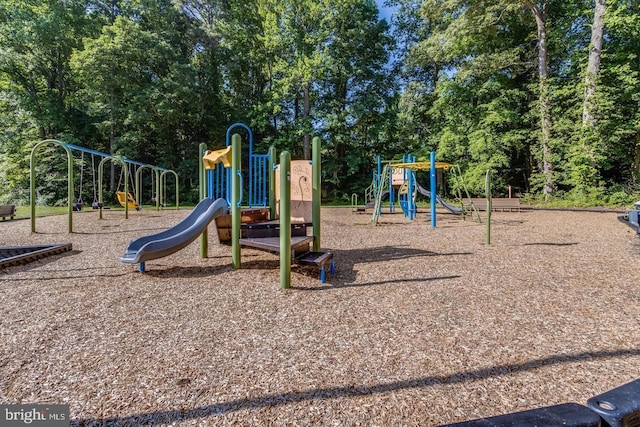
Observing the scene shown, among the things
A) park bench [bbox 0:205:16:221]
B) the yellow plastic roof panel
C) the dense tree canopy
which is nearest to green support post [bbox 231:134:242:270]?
the yellow plastic roof panel

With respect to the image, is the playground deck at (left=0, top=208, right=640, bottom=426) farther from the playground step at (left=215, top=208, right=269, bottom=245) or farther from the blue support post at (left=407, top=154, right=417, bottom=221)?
the blue support post at (left=407, top=154, right=417, bottom=221)

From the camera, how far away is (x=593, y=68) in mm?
14680

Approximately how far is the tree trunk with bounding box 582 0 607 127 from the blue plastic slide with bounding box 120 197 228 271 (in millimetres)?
16793

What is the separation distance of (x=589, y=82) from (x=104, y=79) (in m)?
23.7

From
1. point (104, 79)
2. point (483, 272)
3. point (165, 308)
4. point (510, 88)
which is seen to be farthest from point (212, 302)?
point (510, 88)

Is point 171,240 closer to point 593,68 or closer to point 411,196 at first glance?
point 411,196

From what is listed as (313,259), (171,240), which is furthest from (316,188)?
(171,240)

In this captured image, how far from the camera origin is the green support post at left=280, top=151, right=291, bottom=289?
11.3 feet

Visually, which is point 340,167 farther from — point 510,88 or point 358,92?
point 510,88

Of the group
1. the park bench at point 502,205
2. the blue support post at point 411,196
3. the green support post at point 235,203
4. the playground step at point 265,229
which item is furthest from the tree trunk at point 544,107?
the green support post at point 235,203

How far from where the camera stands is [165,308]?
2.94 meters

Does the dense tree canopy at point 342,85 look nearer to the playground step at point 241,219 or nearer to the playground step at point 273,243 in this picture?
the playground step at point 241,219

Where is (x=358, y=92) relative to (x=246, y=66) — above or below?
below

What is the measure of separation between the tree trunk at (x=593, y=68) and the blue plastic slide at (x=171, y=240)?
1679 cm
